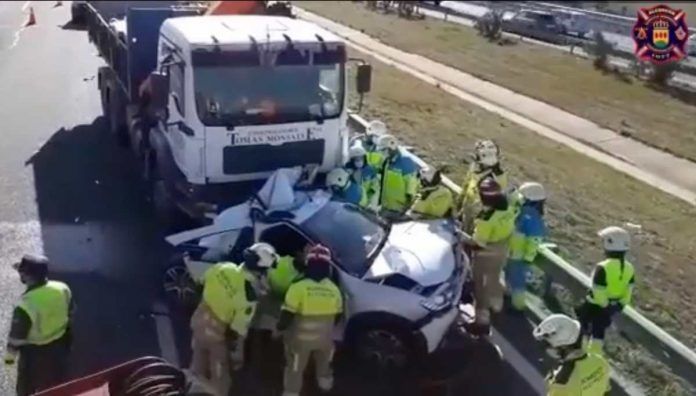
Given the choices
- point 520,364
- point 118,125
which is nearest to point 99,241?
point 118,125

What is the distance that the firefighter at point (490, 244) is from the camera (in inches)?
385

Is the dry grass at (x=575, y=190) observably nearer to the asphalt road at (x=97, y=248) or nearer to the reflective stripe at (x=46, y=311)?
the asphalt road at (x=97, y=248)

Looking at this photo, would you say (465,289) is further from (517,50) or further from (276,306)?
(517,50)

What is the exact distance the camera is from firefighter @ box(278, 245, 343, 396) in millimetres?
7926

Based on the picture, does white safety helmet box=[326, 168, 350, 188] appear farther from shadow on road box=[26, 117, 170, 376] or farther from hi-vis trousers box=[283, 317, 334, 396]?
hi-vis trousers box=[283, 317, 334, 396]

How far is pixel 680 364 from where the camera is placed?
310 inches

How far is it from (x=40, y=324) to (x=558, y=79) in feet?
68.1

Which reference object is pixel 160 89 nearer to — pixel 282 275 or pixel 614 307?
pixel 282 275

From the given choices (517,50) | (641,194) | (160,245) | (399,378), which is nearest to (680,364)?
(399,378)

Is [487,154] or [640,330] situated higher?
[487,154]

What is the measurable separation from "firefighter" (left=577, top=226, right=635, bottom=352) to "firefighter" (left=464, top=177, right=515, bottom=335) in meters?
1.40

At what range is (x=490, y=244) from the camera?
32.2 ft

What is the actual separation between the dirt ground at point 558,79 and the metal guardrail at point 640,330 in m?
9.33

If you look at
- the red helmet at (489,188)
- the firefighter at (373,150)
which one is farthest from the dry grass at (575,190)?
the firefighter at (373,150)
